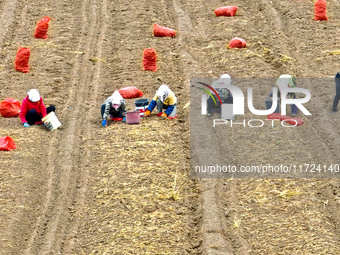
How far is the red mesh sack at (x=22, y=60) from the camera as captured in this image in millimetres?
18875

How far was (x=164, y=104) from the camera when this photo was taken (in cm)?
1599

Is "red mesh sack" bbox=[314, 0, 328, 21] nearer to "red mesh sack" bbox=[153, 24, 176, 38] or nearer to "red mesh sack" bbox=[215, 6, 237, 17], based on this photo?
"red mesh sack" bbox=[215, 6, 237, 17]

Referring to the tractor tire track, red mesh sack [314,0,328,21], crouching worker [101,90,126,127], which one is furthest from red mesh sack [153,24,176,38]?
crouching worker [101,90,126,127]

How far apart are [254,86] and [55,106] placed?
537 centimetres

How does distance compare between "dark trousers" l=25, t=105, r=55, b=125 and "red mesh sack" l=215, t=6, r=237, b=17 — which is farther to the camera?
"red mesh sack" l=215, t=6, r=237, b=17

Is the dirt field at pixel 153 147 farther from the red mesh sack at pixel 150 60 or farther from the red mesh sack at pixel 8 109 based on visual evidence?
the red mesh sack at pixel 8 109

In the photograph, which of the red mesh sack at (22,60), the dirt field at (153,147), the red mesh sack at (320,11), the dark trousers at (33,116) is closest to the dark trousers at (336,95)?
the dirt field at (153,147)

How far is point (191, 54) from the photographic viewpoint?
20.1m

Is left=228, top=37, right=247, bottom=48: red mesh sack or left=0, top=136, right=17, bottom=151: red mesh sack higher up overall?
left=0, top=136, right=17, bottom=151: red mesh sack

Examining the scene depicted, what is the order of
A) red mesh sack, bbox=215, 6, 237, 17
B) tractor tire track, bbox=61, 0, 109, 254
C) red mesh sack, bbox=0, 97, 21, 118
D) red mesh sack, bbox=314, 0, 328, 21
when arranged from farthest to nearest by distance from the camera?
red mesh sack, bbox=215, 6, 237, 17, red mesh sack, bbox=314, 0, 328, 21, red mesh sack, bbox=0, 97, 21, 118, tractor tire track, bbox=61, 0, 109, 254

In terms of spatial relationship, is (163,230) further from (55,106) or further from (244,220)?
(55,106)

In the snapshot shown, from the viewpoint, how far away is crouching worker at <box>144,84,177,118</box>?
1567 cm

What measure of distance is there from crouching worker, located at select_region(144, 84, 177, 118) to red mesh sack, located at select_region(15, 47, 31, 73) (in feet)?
15.9

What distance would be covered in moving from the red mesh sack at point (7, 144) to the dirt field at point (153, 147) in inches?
6.2
